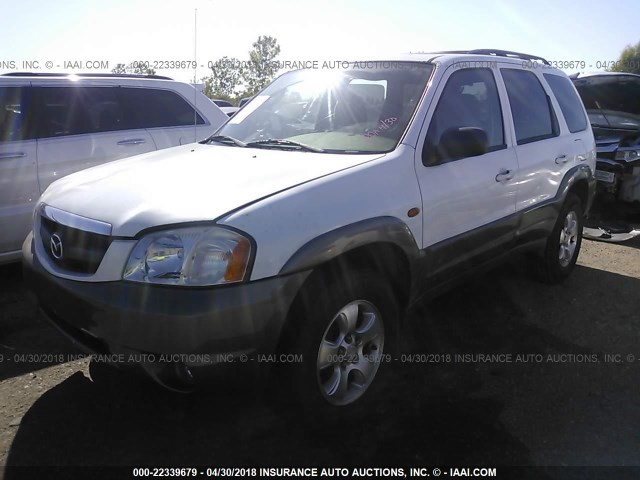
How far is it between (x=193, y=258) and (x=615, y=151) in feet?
21.8

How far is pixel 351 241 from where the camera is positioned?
2533 millimetres

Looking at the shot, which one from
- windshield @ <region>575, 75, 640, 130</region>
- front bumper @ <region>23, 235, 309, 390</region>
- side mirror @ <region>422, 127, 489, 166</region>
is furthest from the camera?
windshield @ <region>575, 75, 640, 130</region>

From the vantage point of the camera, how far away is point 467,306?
4.43m

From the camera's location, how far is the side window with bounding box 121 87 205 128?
5.46 metres

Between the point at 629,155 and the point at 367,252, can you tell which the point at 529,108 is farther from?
the point at 629,155

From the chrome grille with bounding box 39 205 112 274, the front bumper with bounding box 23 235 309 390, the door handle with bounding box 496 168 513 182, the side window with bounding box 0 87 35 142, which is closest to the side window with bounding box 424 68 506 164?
the door handle with bounding box 496 168 513 182

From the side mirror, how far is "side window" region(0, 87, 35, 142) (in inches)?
138

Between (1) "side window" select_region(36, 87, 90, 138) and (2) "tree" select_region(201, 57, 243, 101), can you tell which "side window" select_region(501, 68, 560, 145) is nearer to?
(1) "side window" select_region(36, 87, 90, 138)

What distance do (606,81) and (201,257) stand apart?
8.21m

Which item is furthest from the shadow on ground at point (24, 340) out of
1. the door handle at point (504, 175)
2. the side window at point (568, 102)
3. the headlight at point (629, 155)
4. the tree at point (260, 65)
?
the tree at point (260, 65)

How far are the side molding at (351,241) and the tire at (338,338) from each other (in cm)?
14

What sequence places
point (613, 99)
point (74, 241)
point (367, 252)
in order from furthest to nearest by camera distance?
point (613, 99)
point (367, 252)
point (74, 241)

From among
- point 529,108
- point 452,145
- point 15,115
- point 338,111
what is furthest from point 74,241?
point 529,108

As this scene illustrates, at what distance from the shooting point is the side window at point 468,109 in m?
3.16
